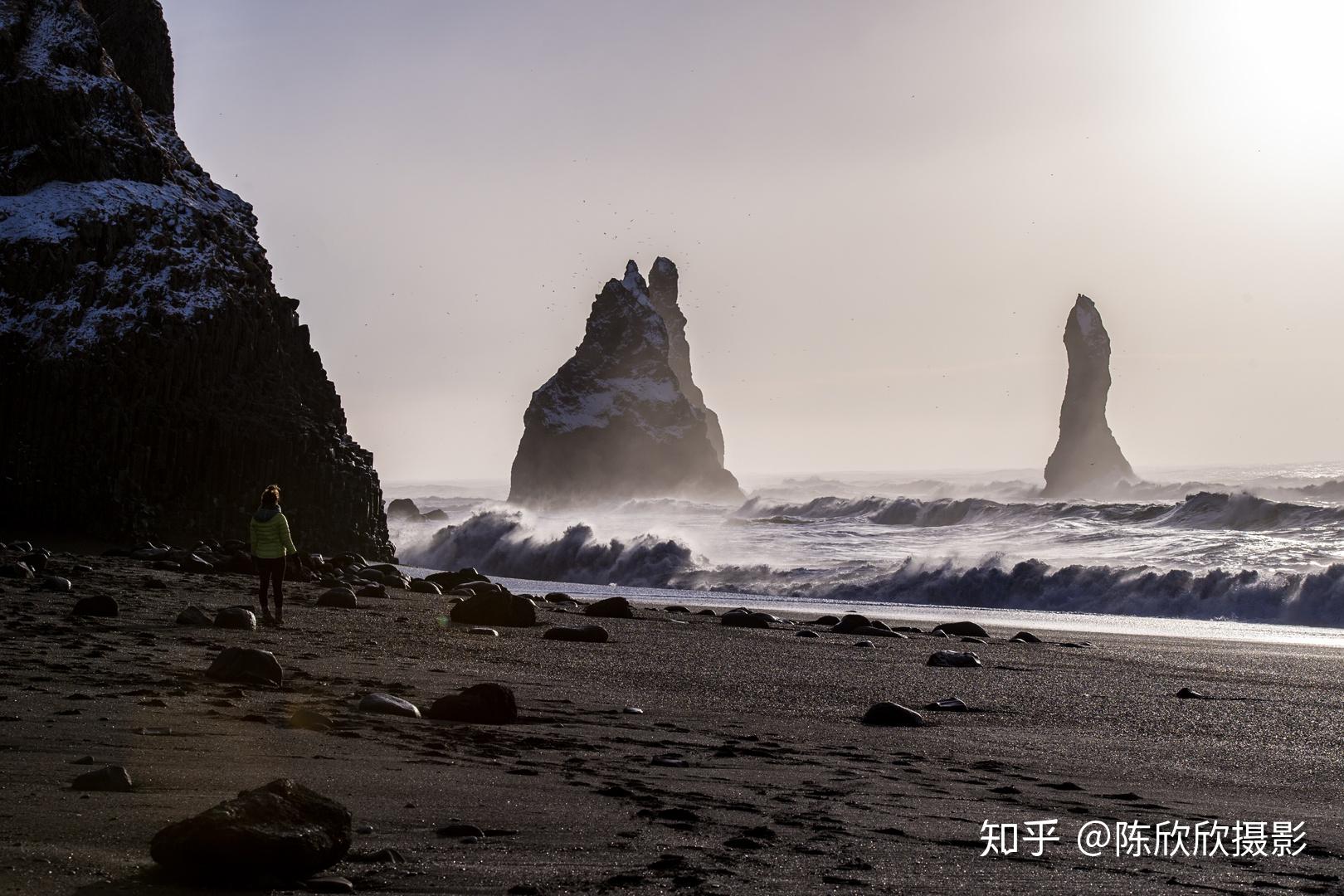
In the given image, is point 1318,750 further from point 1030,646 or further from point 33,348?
point 33,348

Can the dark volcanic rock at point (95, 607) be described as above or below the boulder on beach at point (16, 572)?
below

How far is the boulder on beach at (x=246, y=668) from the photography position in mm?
8406

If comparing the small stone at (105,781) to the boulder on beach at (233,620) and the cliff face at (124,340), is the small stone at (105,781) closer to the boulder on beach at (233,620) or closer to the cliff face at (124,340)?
the boulder on beach at (233,620)

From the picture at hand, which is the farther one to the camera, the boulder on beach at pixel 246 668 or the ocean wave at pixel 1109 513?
the ocean wave at pixel 1109 513

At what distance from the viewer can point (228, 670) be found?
333 inches

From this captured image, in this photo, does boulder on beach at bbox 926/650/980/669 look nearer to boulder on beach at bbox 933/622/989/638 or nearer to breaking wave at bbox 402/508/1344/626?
boulder on beach at bbox 933/622/989/638

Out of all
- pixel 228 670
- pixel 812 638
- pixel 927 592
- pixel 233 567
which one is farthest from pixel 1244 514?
pixel 228 670

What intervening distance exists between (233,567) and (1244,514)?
31.7 meters

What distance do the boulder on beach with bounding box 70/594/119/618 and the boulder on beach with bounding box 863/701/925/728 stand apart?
7.77m

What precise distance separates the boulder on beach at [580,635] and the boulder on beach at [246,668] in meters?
6.70

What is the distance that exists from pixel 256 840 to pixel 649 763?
315 centimetres

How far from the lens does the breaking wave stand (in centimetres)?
2864

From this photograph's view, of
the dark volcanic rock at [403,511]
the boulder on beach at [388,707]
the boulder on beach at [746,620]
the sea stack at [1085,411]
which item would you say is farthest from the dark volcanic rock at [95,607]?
the sea stack at [1085,411]

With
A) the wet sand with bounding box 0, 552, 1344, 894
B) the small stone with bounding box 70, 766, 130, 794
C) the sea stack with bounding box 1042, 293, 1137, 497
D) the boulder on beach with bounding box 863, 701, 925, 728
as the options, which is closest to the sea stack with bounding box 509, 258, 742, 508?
the sea stack with bounding box 1042, 293, 1137, 497
